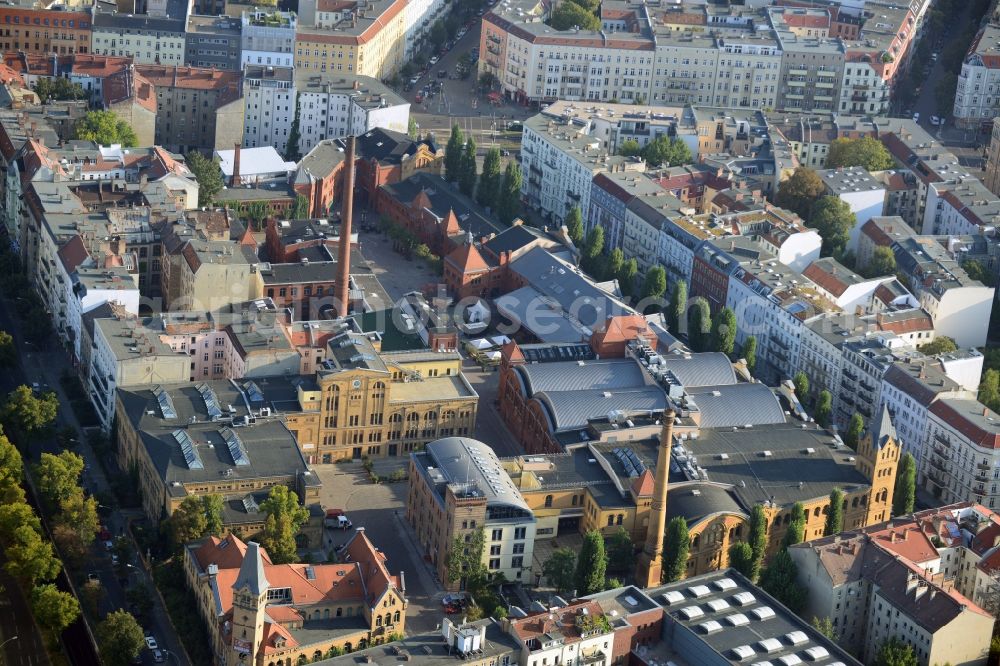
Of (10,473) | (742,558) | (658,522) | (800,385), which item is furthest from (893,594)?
(10,473)

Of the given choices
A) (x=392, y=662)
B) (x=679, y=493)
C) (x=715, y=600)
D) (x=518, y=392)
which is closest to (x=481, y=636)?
(x=392, y=662)

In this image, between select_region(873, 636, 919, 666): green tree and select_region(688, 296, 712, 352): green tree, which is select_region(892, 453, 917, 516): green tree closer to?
select_region(873, 636, 919, 666): green tree

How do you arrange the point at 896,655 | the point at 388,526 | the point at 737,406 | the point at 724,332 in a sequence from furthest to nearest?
the point at 724,332
the point at 737,406
the point at 388,526
the point at 896,655

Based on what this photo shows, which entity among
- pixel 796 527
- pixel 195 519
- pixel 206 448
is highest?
pixel 206 448

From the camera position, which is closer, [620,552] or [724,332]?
[620,552]

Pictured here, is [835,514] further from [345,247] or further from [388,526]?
[345,247]

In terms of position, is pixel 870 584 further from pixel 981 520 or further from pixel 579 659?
pixel 579 659

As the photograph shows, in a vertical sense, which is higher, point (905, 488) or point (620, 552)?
point (905, 488)
